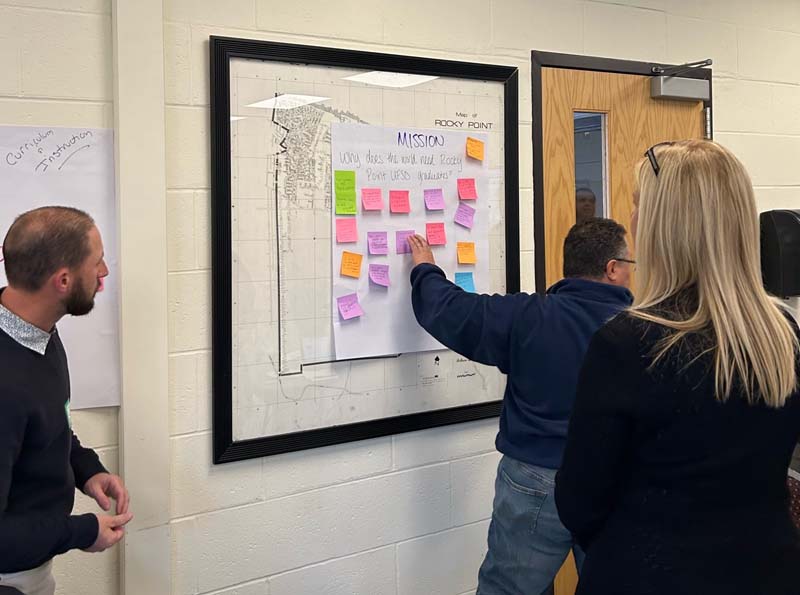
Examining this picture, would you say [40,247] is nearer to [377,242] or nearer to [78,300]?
[78,300]

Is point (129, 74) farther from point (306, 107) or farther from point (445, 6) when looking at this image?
Result: point (445, 6)

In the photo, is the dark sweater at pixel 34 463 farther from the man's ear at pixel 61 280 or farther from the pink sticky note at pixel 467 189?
the pink sticky note at pixel 467 189

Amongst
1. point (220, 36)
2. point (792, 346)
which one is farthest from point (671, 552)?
point (220, 36)

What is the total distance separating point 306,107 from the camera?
2021 mm

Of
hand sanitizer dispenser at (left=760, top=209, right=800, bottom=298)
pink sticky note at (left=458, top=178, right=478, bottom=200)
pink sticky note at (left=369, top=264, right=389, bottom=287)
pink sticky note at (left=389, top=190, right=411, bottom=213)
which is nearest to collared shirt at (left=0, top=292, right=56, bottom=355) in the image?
pink sticky note at (left=369, top=264, right=389, bottom=287)

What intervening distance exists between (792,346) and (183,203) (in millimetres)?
1391

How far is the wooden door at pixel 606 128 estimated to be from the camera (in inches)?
98.1

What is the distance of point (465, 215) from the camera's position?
2.29 meters

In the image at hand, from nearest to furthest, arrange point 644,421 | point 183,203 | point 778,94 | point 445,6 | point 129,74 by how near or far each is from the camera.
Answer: point 644,421 → point 129,74 → point 183,203 → point 445,6 → point 778,94

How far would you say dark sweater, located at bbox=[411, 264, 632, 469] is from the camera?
193 centimetres

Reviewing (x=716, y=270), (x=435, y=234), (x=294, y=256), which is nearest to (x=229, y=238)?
(x=294, y=256)

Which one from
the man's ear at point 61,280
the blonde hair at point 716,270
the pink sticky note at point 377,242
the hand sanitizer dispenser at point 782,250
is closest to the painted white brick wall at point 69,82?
the man's ear at point 61,280

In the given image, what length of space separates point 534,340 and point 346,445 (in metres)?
0.62

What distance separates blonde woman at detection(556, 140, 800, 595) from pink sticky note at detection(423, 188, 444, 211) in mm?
1034
